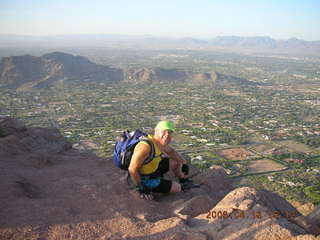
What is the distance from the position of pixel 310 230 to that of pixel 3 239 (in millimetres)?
3857

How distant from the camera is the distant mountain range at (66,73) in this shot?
6456cm

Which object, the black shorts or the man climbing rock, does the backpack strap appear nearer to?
the man climbing rock

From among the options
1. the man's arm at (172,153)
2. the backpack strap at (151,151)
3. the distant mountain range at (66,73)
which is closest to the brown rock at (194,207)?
the man's arm at (172,153)

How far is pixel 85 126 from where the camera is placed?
1439 inches

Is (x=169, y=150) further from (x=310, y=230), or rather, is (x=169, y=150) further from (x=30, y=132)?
(x=30, y=132)

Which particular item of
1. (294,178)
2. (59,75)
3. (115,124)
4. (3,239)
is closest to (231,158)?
(294,178)

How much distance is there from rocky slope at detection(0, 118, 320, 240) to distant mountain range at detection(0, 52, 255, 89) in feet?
198

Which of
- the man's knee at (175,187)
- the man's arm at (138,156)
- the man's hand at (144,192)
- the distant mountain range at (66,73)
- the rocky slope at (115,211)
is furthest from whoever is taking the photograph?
the distant mountain range at (66,73)

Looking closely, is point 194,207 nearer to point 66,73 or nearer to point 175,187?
point 175,187

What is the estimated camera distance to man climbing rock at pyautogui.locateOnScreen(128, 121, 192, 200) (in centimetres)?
473

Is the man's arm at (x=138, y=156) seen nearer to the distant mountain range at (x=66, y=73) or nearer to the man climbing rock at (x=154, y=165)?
the man climbing rock at (x=154, y=165)

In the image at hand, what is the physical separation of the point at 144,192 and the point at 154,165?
1.64ft

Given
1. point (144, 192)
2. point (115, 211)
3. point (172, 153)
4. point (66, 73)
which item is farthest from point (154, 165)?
point (66, 73)

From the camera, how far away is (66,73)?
72562mm
